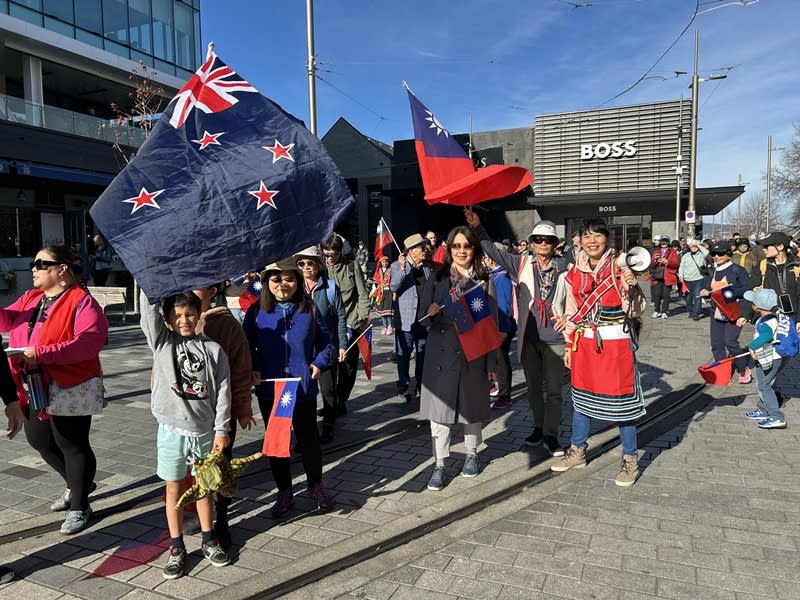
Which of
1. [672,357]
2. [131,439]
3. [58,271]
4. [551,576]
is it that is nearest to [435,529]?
[551,576]

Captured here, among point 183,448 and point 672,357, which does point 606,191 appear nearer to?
point 672,357

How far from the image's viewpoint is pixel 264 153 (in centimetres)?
333

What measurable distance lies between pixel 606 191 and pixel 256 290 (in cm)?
2886

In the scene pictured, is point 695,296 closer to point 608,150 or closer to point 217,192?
point 217,192

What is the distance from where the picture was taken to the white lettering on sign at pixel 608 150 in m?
31.0

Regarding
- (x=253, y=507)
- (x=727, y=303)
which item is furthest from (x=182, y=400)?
(x=727, y=303)

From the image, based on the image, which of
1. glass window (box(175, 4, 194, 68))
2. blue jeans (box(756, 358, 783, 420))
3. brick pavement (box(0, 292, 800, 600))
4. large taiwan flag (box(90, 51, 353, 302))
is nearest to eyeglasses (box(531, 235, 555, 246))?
brick pavement (box(0, 292, 800, 600))

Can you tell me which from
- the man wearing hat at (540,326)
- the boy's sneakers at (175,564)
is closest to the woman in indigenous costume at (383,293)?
the man wearing hat at (540,326)

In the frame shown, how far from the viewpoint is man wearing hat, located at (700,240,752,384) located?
796 centimetres

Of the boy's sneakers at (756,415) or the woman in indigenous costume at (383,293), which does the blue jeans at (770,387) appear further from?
the woman in indigenous costume at (383,293)

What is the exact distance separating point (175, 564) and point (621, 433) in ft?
Answer: 10.7

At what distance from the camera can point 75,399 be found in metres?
3.85

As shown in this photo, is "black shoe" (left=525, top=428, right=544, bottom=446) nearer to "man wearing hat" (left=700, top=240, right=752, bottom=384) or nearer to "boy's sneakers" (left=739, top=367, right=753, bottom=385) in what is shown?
"man wearing hat" (left=700, top=240, right=752, bottom=384)

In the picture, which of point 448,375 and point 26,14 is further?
point 26,14
